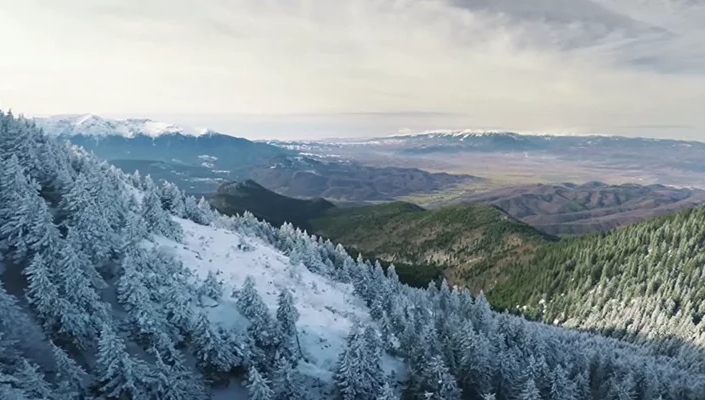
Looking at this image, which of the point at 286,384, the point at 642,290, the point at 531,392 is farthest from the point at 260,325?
the point at 642,290

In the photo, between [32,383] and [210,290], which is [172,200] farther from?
[32,383]

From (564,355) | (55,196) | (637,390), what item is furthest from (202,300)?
(637,390)

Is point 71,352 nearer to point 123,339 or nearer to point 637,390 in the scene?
point 123,339

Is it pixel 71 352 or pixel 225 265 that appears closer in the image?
pixel 71 352

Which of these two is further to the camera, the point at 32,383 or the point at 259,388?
the point at 259,388

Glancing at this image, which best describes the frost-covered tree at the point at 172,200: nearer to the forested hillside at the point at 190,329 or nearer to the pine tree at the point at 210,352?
the forested hillside at the point at 190,329

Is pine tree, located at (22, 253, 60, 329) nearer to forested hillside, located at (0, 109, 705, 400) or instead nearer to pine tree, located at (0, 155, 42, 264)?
forested hillside, located at (0, 109, 705, 400)
